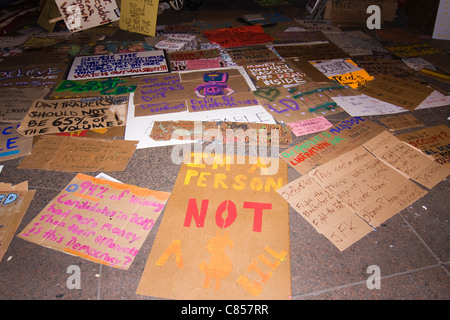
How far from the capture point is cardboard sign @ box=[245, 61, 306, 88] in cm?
211

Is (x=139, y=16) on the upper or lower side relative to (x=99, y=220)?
upper

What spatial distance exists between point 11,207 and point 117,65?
1400 mm

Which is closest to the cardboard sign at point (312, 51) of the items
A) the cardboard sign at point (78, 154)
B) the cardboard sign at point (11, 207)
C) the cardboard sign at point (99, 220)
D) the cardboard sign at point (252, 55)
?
the cardboard sign at point (252, 55)

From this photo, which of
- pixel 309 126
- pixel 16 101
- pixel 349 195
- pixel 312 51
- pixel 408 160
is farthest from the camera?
pixel 312 51

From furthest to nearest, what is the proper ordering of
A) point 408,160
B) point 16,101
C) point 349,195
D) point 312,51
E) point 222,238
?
1. point 312,51
2. point 16,101
3. point 408,160
4. point 349,195
5. point 222,238

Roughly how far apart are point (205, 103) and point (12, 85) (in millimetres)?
1398

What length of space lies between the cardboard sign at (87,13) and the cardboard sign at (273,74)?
1.65 m

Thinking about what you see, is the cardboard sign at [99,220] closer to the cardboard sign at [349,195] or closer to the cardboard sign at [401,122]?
the cardboard sign at [349,195]

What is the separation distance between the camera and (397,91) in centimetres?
205

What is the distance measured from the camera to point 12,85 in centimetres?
206

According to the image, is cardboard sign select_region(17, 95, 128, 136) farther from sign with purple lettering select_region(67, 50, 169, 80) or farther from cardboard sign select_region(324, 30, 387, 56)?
cardboard sign select_region(324, 30, 387, 56)

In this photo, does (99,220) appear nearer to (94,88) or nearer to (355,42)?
(94,88)

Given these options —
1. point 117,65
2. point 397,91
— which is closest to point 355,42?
point 397,91
